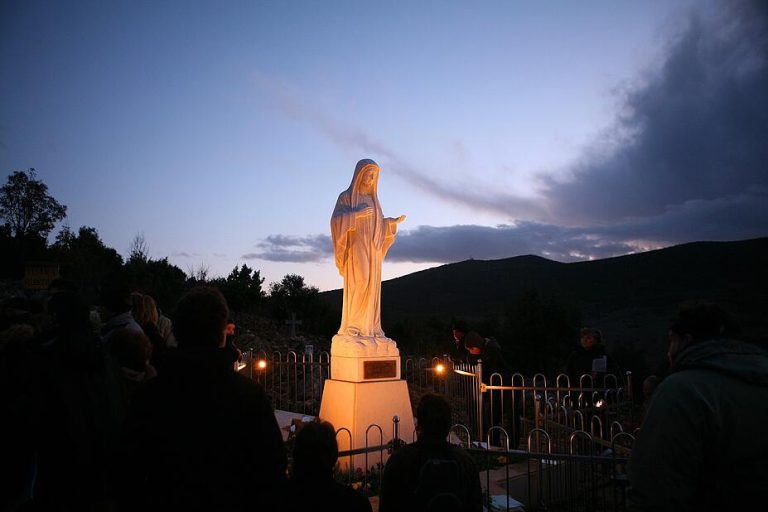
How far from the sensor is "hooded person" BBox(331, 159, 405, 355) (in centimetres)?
793

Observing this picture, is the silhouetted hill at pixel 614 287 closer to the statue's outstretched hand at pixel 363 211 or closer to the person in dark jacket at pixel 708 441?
the statue's outstretched hand at pixel 363 211

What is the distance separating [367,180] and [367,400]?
3390 millimetres

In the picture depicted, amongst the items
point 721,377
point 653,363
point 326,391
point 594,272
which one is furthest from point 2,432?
point 594,272

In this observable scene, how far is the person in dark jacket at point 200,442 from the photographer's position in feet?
6.49

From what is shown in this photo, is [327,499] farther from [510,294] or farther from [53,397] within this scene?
[510,294]

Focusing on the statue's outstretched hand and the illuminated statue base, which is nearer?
the illuminated statue base

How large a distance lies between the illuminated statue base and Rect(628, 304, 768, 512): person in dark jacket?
18.0 ft

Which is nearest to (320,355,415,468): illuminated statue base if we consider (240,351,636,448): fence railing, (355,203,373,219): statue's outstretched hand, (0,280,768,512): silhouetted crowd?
(240,351,636,448): fence railing

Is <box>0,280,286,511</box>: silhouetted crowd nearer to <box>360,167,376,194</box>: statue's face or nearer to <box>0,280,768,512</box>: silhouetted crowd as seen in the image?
<box>0,280,768,512</box>: silhouetted crowd

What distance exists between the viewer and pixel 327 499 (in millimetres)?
2199

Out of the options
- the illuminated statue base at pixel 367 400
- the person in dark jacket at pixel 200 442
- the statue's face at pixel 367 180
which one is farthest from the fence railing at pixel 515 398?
the person in dark jacket at pixel 200 442

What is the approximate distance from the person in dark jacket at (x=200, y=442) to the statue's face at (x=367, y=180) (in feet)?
20.4

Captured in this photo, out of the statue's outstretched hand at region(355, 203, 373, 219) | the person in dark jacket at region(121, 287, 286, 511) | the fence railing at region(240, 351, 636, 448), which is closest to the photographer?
the person in dark jacket at region(121, 287, 286, 511)

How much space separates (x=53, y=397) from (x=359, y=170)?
5.98 metres
